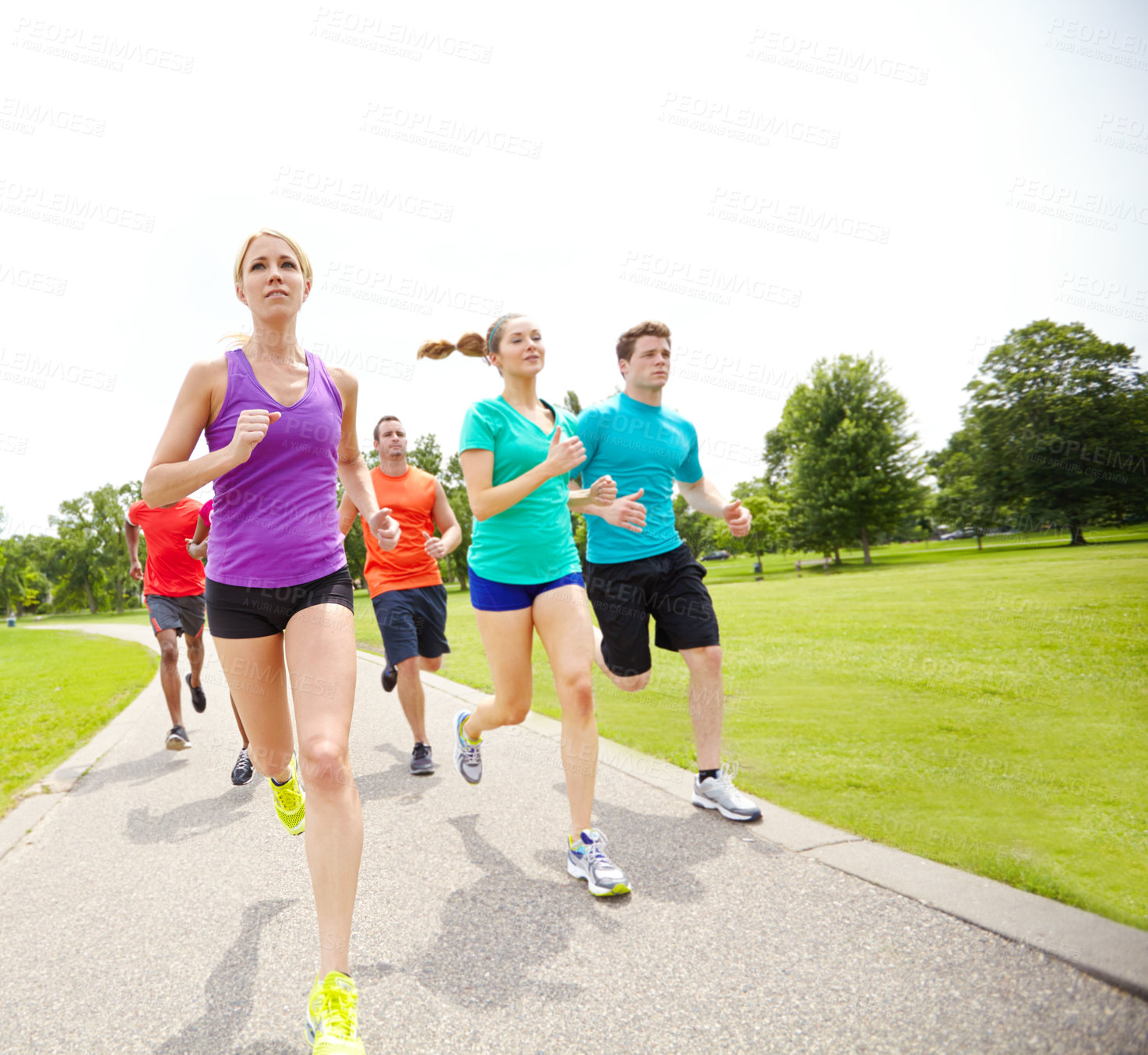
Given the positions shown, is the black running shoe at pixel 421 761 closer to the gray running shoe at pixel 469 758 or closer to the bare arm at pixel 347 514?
the gray running shoe at pixel 469 758

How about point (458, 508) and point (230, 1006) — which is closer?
point (230, 1006)

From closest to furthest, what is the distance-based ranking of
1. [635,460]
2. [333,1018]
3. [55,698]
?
[333,1018]
[635,460]
[55,698]

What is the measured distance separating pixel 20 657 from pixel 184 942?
22.4 meters

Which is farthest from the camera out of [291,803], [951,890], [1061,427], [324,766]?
[1061,427]

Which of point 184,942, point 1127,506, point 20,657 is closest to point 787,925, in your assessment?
point 184,942

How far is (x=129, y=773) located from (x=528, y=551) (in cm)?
450

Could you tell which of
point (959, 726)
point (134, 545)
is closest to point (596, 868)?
point (959, 726)

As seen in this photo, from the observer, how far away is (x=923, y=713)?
5.93m

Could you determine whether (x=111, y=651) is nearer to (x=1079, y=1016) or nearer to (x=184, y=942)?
(x=184, y=942)

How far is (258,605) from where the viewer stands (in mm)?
2559

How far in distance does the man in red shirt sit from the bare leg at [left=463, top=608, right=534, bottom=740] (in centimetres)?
428

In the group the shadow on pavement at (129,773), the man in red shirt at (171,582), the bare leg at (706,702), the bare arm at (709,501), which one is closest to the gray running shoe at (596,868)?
the bare leg at (706,702)

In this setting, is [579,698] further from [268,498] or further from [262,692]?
[268,498]

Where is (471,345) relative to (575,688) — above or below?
above
